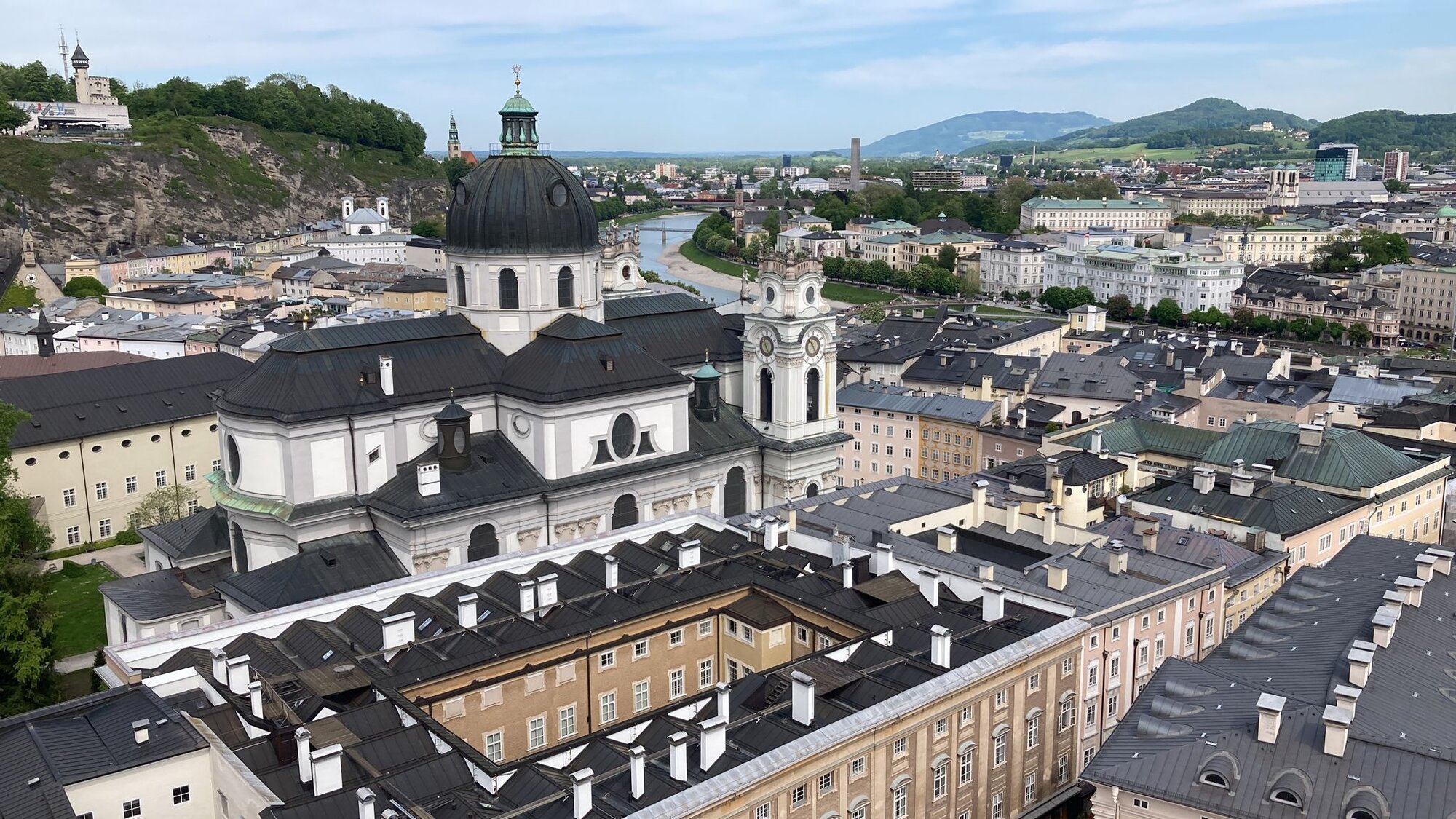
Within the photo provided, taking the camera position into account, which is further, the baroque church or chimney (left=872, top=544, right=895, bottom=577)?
the baroque church

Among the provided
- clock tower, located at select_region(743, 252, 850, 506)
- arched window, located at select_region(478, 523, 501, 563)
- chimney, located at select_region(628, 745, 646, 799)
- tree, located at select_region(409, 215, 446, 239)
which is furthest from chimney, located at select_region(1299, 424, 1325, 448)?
tree, located at select_region(409, 215, 446, 239)

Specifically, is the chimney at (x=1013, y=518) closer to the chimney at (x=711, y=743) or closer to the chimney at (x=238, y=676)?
the chimney at (x=711, y=743)

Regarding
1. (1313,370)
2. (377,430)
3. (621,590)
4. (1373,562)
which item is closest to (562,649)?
(621,590)

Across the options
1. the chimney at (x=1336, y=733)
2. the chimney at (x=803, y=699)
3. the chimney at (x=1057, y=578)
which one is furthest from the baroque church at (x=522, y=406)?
the chimney at (x=1336, y=733)

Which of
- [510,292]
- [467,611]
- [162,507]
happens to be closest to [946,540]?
[467,611]

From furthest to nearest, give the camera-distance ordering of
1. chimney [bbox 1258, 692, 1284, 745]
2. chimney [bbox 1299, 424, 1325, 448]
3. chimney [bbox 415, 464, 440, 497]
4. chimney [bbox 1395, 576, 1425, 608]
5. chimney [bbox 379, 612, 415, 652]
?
1. chimney [bbox 1299, 424, 1325, 448]
2. chimney [bbox 415, 464, 440, 497]
3. chimney [bbox 1395, 576, 1425, 608]
4. chimney [bbox 379, 612, 415, 652]
5. chimney [bbox 1258, 692, 1284, 745]

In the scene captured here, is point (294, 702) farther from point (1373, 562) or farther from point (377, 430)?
point (1373, 562)

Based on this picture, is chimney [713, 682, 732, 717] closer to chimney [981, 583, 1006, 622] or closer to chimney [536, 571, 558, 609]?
chimney [536, 571, 558, 609]
